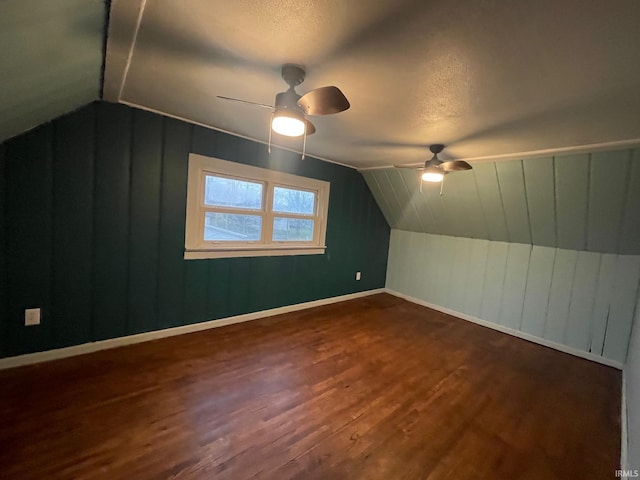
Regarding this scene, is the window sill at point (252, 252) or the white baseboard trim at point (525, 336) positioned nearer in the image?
the window sill at point (252, 252)

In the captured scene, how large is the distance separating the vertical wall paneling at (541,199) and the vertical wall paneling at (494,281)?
43 centimetres

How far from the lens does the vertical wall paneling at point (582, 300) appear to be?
10.9ft

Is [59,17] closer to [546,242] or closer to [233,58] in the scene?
[233,58]

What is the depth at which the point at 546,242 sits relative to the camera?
360 cm

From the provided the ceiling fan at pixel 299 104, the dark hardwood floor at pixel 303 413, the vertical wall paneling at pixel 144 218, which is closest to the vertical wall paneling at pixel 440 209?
the dark hardwood floor at pixel 303 413

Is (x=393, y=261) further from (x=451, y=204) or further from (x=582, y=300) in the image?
(x=582, y=300)

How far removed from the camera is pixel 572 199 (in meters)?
2.96

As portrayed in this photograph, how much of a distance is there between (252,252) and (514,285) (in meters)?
3.47

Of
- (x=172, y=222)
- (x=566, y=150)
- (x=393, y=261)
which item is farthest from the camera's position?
(x=393, y=261)

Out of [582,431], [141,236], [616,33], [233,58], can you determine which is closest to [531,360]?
[582,431]

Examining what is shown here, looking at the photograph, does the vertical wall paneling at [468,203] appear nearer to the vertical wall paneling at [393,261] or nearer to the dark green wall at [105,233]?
the vertical wall paneling at [393,261]

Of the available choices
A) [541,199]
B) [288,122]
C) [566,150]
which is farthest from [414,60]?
[541,199]

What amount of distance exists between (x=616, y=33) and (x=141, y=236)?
3.32 m

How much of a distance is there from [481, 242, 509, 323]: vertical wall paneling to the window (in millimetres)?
2394
